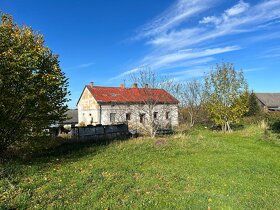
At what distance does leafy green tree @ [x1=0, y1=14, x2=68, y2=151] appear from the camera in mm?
8789

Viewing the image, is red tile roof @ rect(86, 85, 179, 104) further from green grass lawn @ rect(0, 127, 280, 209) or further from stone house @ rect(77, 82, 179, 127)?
green grass lawn @ rect(0, 127, 280, 209)

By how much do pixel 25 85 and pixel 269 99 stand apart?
6002 centimetres

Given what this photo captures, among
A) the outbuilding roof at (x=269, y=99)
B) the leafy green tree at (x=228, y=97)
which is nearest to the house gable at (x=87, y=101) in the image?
the leafy green tree at (x=228, y=97)

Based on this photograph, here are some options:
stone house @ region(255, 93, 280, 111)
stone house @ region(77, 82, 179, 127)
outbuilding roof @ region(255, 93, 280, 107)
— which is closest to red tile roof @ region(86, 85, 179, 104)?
stone house @ region(77, 82, 179, 127)

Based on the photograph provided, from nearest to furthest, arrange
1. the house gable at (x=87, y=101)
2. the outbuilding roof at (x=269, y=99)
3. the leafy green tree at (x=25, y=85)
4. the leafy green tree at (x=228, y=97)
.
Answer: the leafy green tree at (x=25, y=85)
the leafy green tree at (x=228, y=97)
the house gable at (x=87, y=101)
the outbuilding roof at (x=269, y=99)

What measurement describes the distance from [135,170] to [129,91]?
96.2 feet

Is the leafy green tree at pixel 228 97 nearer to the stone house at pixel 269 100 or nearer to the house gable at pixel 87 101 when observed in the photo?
the house gable at pixel 87 101

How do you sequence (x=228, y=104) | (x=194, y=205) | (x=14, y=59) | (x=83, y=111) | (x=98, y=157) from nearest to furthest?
(x=194, y=205)
(x=14, y=59)
(x=98, y=157)
(x=228, y=104)
(x=83, y=111)

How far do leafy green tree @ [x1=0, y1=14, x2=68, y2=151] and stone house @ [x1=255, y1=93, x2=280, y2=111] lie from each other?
53923 millimetres

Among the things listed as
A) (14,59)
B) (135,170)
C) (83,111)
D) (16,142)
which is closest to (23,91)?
(14,59)

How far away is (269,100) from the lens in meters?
58.6

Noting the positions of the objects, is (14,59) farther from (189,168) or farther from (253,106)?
(253,106)

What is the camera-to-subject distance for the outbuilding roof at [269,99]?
57.4 m

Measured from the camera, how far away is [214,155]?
1152 centimetres
